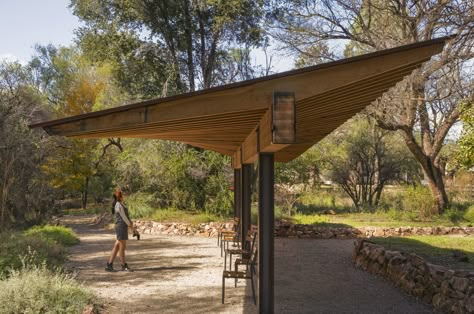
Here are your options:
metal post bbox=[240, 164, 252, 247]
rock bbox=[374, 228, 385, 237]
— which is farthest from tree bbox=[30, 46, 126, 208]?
rock bbox=[374, 228, 385, 237]

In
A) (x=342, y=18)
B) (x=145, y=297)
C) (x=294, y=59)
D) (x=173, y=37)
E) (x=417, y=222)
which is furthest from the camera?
(x=173, y=37)

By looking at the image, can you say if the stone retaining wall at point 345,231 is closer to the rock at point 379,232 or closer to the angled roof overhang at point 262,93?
the rock at point 379,232

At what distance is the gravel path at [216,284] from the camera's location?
275 inches

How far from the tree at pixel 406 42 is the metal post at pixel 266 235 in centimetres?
1251

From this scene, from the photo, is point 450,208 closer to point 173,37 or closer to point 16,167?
point 173,37

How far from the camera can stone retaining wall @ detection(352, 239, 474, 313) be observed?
20.7ft

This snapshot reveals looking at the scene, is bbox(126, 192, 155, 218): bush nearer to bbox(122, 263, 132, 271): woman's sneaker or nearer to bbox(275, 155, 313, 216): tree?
bbox(275, 155, 313, 216): tree

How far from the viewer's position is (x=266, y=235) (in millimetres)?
5922

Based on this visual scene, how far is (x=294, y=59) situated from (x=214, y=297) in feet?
53.1

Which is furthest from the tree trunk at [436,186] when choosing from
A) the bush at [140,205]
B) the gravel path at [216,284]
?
the bush at [140,205]

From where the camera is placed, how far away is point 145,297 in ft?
24.7

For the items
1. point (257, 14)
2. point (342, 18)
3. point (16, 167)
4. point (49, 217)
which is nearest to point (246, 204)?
point (16, 167)

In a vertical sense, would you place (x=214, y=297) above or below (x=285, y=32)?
below

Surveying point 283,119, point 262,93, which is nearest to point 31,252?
point 262,93
